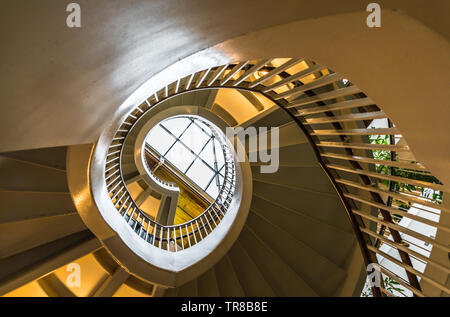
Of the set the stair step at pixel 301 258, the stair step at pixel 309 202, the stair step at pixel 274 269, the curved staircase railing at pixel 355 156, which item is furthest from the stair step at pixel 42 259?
the stair step at pixel 309 202

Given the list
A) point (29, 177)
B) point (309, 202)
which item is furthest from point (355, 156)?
point (29, 177)

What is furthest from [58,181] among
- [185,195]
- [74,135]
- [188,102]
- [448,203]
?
[185,195]

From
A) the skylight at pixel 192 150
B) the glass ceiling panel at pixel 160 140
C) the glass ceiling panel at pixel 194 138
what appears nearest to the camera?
the glass ceiling panel at pixel 160 140

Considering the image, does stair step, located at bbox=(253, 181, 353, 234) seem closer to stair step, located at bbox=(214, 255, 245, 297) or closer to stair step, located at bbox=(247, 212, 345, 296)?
stair step, located at bbox=(247, 212, 345, 296)

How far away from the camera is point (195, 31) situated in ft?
4.43

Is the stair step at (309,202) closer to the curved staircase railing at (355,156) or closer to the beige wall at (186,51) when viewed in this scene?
the curved staircase railing at (355,156)

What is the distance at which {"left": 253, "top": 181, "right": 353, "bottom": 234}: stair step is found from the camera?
5.05 metres

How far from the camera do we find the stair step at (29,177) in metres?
2.82

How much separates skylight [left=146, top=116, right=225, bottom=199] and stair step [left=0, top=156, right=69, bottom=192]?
24.0 ft

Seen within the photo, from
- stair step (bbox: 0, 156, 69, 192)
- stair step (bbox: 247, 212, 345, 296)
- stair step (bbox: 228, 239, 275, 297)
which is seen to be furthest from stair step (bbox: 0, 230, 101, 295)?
stair step (bbox: 247, 212, 345, 296)

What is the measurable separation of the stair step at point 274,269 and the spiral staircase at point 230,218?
0.7 inches

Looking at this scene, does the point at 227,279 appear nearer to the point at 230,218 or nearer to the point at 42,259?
the point at 230,218

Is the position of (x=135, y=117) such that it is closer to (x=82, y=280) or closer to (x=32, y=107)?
(x=82, y=280)

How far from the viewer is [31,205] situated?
320cm
